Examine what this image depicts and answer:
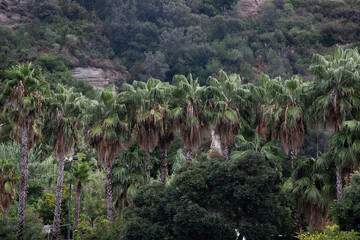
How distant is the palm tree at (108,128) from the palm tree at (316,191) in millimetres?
10641

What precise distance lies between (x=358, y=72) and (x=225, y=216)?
979cm

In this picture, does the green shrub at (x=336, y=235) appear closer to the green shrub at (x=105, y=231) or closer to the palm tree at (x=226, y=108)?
the palm tree at (x=226, y=108)

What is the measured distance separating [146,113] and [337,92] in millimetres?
10806

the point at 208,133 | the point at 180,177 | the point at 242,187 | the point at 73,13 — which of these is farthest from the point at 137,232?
the point at 73,13

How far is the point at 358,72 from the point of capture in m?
25.3

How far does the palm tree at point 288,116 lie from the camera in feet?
91.6

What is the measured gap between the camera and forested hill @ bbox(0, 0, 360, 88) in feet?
302

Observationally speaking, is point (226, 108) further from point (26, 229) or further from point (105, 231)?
point (26, 229)

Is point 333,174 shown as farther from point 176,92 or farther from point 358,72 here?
point 176,92

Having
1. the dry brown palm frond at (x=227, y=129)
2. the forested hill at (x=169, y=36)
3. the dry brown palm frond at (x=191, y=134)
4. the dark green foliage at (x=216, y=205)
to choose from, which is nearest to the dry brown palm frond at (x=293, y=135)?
the dry brown palm frond at (x=227, y=129)

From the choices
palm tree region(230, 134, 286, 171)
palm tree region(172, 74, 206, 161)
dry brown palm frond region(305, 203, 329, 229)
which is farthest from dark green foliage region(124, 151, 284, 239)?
palm tree region(172, 74, 206, 161)

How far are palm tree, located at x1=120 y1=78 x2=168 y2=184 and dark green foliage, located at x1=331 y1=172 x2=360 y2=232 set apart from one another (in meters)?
11.9

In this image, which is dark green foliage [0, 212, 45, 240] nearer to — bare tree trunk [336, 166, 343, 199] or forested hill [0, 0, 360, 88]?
bare tree trunk [336, 166, 343, 199]

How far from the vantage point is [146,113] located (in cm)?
2980
